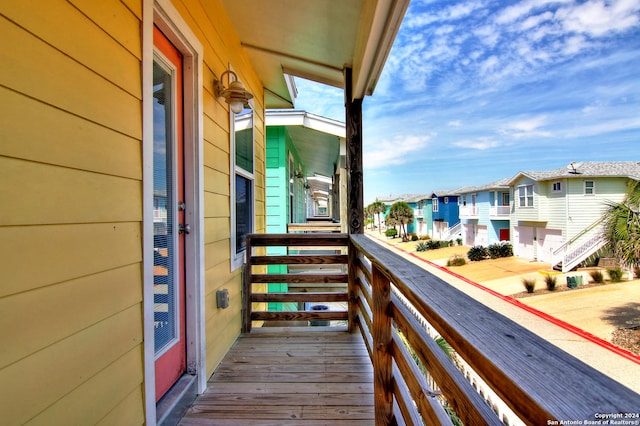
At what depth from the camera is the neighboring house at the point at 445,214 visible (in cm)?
2559

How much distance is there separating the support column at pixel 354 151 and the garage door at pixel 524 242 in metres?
18.0

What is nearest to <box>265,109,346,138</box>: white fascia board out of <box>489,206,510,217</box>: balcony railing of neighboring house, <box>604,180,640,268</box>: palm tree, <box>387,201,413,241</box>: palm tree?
<box>604,180,640,268</box>: palm tree

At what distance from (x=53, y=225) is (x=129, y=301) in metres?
0.43

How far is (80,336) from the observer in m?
0.90

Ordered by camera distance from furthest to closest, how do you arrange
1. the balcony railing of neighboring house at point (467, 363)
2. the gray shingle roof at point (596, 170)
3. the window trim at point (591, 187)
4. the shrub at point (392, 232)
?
1. the shrub at point (392, 232)
2. the window trim at point (591, 187)
3. the gray shingle roof at point (596, 170)
4. the balcony railing of neighboring house at point (467, 363)

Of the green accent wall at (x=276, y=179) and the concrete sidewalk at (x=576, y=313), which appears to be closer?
the green accent wall at (x=276, y=179)

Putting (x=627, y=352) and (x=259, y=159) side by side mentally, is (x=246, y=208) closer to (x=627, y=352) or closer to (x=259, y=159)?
(x=259, y=159)

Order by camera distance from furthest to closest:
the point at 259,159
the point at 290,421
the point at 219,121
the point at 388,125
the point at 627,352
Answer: the point at 388,125
the point at 627,352
the point at 259,159
the point at 219,121
the point at 290,421

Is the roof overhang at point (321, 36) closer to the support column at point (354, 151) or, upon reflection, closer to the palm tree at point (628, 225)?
the support column at point (354, 151)

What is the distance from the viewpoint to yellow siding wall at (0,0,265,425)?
28.0 inches

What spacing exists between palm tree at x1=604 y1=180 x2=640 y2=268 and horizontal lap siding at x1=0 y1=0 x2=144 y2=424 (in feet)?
27.6

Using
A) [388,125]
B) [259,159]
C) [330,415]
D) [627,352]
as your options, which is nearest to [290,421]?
[330,415]

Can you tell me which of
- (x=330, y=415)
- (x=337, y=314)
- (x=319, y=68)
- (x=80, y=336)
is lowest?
(x=330, y=415)

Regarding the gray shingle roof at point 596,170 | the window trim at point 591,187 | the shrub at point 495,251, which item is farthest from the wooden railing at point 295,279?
the shrub at point 495,251
